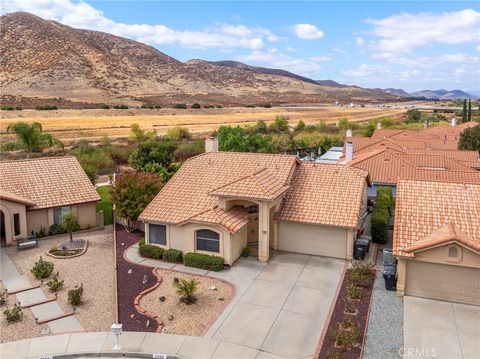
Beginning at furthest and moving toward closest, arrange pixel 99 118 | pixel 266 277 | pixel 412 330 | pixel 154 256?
pixel 99 118
pixel 154 256
pixel 266 277
pixel 412 330

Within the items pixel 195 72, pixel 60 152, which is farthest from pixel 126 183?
pixel 195 72

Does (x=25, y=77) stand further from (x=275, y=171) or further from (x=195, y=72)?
(x=275, y=171)

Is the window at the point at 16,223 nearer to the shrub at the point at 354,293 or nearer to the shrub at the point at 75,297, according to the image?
the shrub at the point at 75,297

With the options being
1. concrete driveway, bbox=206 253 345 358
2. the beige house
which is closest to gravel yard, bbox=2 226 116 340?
the beige house

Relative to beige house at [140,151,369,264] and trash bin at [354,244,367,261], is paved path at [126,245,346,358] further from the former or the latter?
beige house at [140,151,369,264]

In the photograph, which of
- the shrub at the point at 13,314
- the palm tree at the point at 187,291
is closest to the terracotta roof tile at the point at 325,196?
the palm tree at the point at 187,291
